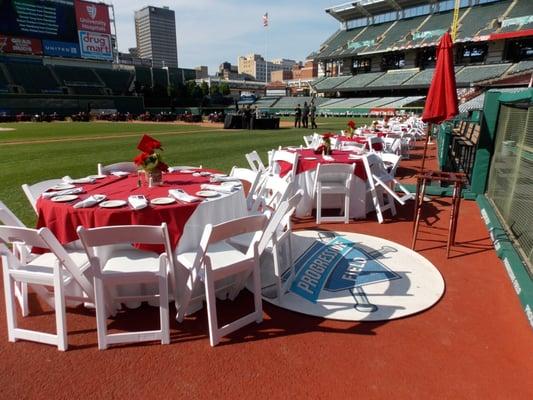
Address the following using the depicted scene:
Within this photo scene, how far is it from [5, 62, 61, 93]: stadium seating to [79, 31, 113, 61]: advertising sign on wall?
6399 mm

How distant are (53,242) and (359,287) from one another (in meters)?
2.89

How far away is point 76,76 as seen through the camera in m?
57.9

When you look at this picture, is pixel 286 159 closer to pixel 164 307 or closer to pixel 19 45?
pixel 164 307

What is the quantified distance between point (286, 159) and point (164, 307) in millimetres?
4080

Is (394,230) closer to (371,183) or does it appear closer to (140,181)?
Result: (371,183)

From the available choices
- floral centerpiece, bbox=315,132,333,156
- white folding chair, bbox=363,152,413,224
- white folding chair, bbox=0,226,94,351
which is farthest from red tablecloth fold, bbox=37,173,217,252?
floral centerpiece, bbox=315,132,333,156

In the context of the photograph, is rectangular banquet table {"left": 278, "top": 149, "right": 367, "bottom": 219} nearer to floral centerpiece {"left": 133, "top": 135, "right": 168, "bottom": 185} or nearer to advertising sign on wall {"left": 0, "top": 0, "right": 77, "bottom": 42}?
floral centerpiece {"left": 133, "top": 135, "right": 168, "bottom": 185}

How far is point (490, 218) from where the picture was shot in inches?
225

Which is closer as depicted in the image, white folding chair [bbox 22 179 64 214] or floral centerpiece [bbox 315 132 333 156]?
white folding chair [bbox 22 179 64 214]

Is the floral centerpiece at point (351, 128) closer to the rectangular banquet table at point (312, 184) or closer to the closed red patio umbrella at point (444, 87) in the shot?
the rectangular banquet table at point (312, 184)

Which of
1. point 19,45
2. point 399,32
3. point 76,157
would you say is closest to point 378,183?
point 76,157

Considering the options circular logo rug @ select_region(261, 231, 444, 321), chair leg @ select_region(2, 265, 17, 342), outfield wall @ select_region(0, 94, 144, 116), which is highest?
outfield wall @ select_region(0, 94, 144, 116)

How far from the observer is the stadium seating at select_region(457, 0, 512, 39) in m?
45.9

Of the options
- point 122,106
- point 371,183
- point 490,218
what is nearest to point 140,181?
point 371,183
